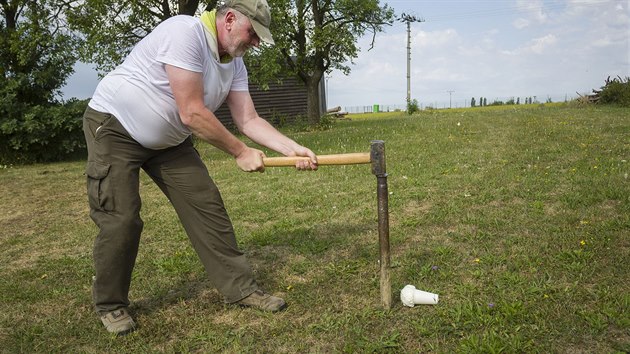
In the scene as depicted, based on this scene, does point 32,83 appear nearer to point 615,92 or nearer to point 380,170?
point 380,170

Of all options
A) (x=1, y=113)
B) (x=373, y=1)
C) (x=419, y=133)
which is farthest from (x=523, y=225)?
(x=373, y=1)

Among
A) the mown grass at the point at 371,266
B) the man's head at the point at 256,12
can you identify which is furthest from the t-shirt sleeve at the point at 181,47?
the mown grass at the point at 371,266

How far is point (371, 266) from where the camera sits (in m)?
4.81

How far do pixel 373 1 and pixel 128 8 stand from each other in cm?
1066

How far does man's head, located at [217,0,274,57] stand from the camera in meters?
3.42

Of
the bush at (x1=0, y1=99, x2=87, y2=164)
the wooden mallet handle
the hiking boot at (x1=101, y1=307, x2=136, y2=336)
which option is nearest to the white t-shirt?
the wooden mallet handle

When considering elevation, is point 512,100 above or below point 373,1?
below

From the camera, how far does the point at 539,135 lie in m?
12.8

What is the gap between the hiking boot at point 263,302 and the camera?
4.05 meters

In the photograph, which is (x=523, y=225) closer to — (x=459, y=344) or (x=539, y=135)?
(x=459, y=344)

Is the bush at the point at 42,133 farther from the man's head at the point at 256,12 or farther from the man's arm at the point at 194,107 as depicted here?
the man's head at the point at 256,12

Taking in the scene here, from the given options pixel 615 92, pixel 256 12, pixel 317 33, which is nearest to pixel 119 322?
pixel 256 12

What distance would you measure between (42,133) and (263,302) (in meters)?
14.6

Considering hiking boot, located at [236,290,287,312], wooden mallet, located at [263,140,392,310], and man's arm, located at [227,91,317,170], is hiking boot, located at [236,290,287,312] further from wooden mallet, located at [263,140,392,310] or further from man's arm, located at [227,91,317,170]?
man's arm, located at [227,91,317,170]
